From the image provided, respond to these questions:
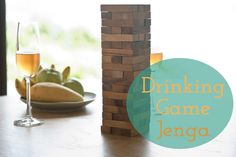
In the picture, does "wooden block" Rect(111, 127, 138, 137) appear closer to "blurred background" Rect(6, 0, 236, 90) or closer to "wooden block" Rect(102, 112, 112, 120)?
"wooden block" Rect(102, 112, 112, 120)

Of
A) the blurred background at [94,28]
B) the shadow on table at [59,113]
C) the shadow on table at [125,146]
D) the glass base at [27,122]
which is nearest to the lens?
the shadow on table at [125,146]

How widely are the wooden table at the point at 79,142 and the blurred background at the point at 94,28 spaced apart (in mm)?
3134

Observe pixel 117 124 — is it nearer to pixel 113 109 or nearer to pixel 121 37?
pixel 113 109

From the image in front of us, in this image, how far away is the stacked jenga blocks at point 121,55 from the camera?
1331mm

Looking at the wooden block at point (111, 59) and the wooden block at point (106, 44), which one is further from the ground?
the wooden block at point (106, 44)

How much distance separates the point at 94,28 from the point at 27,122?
4140 millimetres

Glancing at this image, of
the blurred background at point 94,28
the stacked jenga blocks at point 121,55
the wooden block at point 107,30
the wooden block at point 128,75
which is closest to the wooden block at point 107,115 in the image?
the stacked jenga blocks at point 121,55

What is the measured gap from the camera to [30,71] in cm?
152

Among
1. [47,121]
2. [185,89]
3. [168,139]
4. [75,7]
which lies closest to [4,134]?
[47,121]

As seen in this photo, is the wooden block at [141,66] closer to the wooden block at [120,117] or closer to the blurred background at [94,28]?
the wooden block at [120,117]

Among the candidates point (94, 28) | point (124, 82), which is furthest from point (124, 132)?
point (94, 28)

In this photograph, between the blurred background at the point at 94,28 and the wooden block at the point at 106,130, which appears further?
the blurred background at the point at 94,28

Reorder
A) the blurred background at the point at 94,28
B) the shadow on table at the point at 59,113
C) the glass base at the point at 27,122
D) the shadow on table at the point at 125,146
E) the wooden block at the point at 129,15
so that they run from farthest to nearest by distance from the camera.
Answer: the blurred background at the point at 94,28 < the shadow on table at the point at 59,113 < the glass base at the point at 27,122 < the wooden block at the point at 129,15 < the shadow on table at the point at 125,146

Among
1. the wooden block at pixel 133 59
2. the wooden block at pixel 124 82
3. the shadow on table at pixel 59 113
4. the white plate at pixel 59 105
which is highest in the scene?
the wooden block at pixel 133 59
